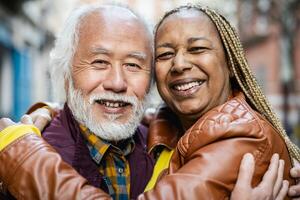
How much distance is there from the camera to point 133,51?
2.58 metres

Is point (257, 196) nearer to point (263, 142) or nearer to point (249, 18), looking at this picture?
point (263, 142)

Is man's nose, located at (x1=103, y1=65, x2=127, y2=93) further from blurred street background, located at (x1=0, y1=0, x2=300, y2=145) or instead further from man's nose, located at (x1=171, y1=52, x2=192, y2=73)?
blurred street background, located at (x1=0, y1=0, x2=300, y2=145)

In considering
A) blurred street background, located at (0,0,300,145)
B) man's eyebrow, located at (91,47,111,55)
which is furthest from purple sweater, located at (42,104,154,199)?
blurred street background, located at (0,0,300,145)

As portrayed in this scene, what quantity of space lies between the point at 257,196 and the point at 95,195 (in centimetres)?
72

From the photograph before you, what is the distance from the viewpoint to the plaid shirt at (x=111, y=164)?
8.12 feet

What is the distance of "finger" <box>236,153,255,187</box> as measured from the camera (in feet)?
6.44

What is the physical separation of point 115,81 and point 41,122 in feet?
1.61

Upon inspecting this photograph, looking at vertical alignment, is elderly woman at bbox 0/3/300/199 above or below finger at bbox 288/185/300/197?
above

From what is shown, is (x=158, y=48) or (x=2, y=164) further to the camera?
(x=158, y=48)

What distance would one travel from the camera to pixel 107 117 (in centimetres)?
258

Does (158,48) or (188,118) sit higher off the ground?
(158,48)

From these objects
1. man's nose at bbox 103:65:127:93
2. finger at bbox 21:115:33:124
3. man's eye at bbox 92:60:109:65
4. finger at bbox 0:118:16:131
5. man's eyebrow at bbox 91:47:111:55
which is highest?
man's eyebrow at bbox 91:47:111:55

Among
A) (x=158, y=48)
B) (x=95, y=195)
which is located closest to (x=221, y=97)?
(x=158, y=48)

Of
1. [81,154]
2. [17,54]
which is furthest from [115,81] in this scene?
[17,54]
